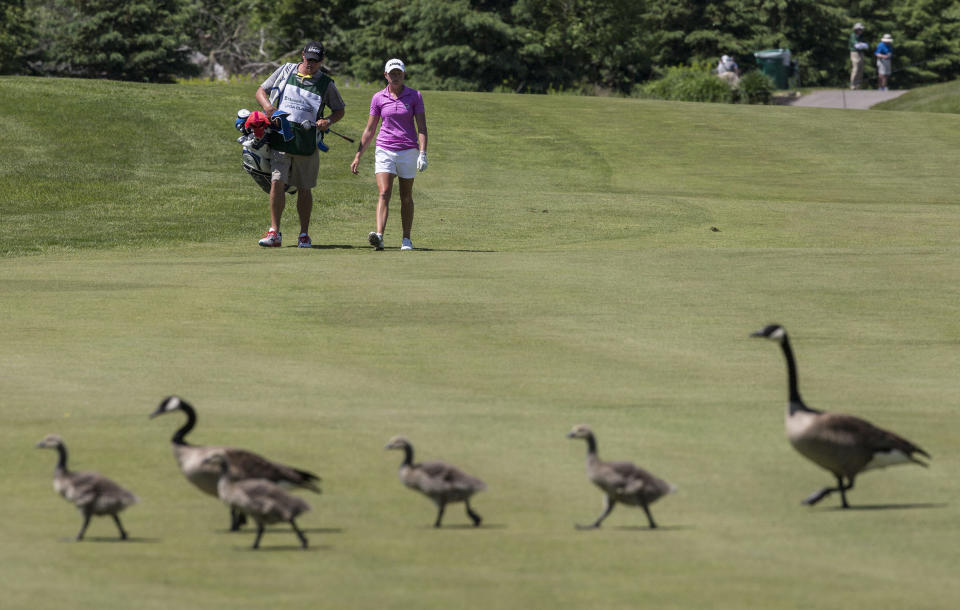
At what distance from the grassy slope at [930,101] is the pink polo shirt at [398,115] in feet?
109

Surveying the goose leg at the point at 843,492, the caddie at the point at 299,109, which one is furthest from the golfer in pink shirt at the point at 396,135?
the goose leg at the point at 843,492

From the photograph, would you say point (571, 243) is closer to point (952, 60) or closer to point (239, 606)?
point (239, 606)

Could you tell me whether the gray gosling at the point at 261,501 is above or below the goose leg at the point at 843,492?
above

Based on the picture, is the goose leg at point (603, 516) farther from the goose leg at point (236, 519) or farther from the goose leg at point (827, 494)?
the goose leg at point (236, 519)

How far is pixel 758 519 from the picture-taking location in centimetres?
752

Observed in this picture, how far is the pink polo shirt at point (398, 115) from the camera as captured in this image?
62.1 ft

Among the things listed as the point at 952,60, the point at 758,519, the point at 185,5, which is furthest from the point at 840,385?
the point at 185,5

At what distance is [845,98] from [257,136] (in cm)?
4309

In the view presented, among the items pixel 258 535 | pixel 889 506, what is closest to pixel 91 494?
pixel 258 535

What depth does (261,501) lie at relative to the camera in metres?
6.81

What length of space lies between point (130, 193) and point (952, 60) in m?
66.7

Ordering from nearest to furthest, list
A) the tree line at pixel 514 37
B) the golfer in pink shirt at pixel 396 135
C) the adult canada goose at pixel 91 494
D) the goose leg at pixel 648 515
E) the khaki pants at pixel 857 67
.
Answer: the adult canada goose at pixel 91 494
the goose leg at pixel 648 515
the golfer in pink shirt at pixel 396 135
the khaki pants at pixel 857 67
the tree line at pixel 514 37

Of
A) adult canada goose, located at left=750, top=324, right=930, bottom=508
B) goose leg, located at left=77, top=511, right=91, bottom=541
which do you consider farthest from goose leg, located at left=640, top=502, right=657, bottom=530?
goose leg, located at left=77, top=511, right=91, bottom=541

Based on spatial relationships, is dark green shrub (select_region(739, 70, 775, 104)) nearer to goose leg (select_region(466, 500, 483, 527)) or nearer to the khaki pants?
the khaki pants
